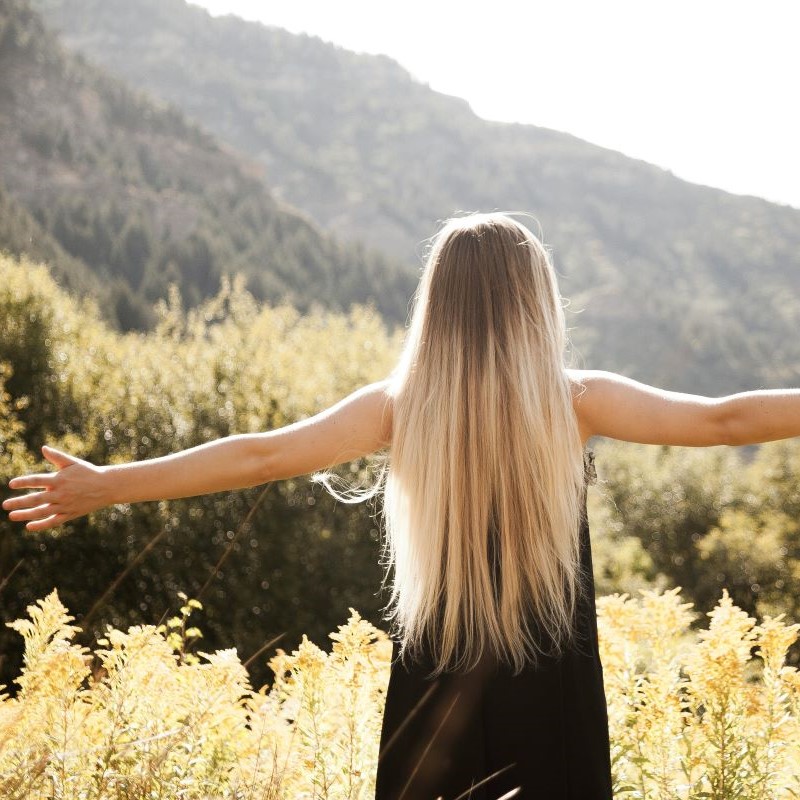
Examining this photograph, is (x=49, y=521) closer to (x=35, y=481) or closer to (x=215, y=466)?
(x=35, y=481)

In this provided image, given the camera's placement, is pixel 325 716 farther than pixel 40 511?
Yes

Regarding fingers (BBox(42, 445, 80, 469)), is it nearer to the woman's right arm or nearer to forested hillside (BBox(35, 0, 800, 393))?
the woman's right arm

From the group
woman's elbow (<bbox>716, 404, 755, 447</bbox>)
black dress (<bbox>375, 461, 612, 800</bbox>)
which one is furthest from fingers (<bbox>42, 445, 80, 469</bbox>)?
woman's elbow (<bbox>716, 404, 755, 447</bbox>)

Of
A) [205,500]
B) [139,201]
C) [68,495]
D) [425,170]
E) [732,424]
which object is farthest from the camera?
[425,170]

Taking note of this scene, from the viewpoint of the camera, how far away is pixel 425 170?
370ft

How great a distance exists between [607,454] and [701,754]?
23619 millimetres

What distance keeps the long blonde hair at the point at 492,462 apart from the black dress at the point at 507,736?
5 centimetres

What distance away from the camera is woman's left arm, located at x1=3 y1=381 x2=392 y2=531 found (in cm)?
162

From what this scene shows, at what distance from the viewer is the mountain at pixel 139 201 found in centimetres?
4212

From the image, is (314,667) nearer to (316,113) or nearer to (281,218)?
(281,218)

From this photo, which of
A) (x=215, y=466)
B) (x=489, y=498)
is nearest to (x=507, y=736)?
(x=489, y=498)

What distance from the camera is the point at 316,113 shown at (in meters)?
120

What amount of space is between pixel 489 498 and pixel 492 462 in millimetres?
74

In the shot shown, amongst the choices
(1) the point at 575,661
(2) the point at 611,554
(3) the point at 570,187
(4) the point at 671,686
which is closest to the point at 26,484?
(1) the point at 575,661
